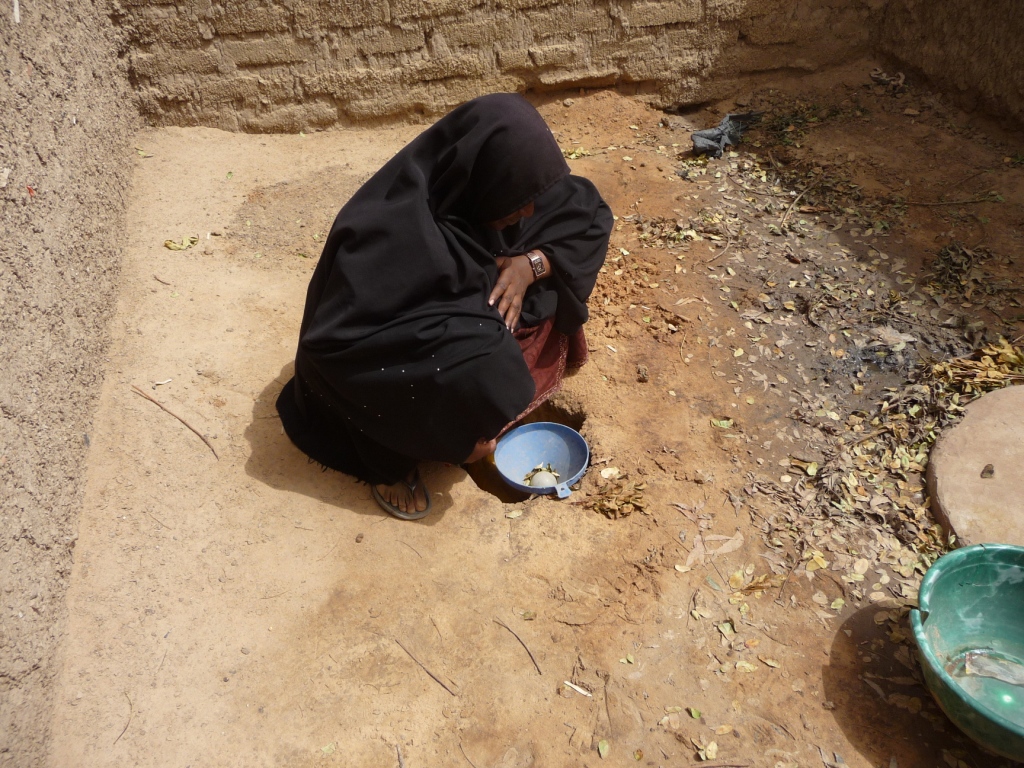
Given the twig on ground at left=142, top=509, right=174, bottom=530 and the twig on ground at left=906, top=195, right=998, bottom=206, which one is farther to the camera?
the twig on ground at left=906, top=195, right=998, bottom=206

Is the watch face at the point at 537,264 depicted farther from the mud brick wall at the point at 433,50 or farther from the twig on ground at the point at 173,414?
the mud brick wall at the point at 433,50

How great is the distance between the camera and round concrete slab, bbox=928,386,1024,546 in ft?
9.34

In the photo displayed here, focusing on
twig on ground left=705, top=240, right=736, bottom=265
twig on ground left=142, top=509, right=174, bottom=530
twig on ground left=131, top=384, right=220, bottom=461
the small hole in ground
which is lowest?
the small hole in ground

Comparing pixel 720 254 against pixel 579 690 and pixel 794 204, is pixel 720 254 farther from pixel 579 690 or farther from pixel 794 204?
pixel 579 690

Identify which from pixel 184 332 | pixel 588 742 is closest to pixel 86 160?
pixel 184 332

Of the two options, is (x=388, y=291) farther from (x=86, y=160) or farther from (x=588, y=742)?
(x=86, y=160)

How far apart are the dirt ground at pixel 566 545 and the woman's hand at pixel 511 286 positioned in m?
0.75

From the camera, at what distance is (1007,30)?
4.84 m

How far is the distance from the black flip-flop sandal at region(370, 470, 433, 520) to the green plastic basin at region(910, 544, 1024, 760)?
72.5 inches

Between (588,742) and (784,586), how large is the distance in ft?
3.24

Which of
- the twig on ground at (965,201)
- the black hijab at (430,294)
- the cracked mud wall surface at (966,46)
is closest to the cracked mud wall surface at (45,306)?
the black hijab at (430,294)

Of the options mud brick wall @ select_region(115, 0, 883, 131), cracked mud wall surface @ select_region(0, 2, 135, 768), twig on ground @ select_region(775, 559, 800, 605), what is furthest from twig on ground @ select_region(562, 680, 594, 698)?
mud brick wall @ select_region(115, 0, 883, 131)

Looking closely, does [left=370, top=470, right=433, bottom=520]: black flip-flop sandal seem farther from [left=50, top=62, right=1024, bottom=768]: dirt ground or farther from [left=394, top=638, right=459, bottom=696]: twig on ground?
[left=394, top=638, right=459, bottom=696]: twig on ground

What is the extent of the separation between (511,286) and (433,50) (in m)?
2.94
